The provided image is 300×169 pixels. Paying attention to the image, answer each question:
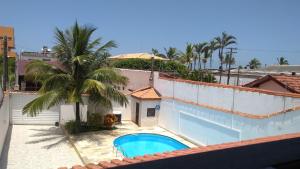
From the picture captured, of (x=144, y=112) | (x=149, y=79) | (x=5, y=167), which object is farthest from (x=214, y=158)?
(x=149, y=79)

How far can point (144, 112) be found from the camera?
21.0 meters

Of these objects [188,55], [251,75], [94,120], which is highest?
[188,55]

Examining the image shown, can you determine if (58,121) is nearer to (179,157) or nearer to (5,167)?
(5,167)

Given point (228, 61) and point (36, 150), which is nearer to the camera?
point (36, 150)

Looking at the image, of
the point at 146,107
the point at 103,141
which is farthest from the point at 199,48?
the point at 103,141

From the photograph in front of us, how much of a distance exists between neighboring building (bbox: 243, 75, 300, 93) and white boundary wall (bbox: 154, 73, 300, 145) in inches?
147

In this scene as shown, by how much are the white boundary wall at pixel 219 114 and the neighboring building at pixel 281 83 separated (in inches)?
147

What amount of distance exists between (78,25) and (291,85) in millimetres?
12951

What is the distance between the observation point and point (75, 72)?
17.3 metres

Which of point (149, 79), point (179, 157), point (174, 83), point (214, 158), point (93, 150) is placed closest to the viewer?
point (179, 157)

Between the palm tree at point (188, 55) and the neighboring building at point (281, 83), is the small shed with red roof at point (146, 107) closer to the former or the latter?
the neighboring building at point (281, 83)

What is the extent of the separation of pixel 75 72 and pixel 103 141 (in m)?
4.42

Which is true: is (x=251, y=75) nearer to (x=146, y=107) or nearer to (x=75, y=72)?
(x=146, y=107)

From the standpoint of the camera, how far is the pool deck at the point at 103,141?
1391 centimetres
